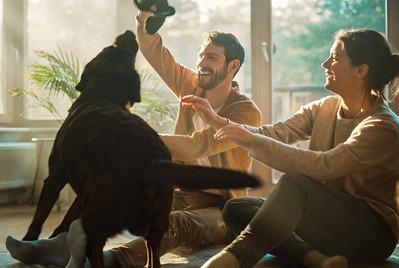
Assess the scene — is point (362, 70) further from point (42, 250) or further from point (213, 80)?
point (42, 250)

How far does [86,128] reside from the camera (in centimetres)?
88

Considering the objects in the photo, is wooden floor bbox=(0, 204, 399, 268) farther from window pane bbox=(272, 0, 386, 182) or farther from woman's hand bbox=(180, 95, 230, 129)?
window pane bbox=(272, 0, 386, 182)

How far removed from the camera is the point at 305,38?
2459 mm

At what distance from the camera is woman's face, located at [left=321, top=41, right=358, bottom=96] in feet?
3.84

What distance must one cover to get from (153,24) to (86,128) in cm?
42

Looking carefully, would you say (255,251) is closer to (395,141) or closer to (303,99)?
(395,141)

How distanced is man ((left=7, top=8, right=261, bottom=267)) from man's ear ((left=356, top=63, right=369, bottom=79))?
0.39m

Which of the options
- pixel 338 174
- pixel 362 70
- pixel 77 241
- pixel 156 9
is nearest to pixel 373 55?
pixel 362 70

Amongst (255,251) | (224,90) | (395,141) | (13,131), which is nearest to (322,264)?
(255,251)

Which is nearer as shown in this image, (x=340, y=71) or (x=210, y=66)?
(x=340, y=71)

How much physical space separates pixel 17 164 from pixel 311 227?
2.24 m

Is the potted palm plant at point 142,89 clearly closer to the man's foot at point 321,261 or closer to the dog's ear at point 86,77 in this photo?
the dog's ear at point 86,77

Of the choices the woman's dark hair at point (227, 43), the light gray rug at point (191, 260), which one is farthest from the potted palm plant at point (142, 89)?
the light gray rug at point (191, 260)

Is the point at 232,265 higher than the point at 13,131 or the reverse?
the reverse
